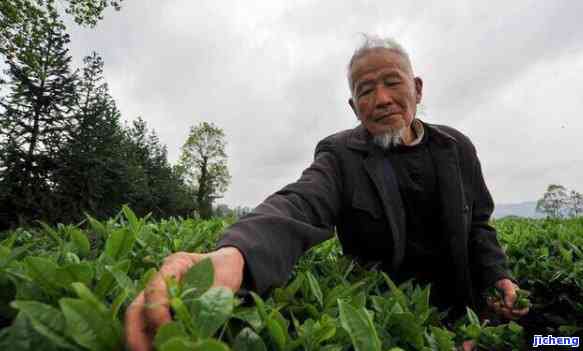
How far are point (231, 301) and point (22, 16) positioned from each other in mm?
19323

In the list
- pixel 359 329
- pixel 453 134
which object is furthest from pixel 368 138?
pixel 359 329

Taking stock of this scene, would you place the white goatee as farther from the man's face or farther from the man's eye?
the man's eye

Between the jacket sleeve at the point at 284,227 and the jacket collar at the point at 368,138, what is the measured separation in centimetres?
27

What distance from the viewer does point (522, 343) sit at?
1724mm

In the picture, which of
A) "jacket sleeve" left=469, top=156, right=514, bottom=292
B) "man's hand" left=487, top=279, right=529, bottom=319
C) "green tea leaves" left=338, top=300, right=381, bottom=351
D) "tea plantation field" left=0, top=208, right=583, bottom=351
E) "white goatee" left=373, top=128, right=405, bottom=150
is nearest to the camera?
"tea plantation field" left=0, top=208, right=583, bottom=351

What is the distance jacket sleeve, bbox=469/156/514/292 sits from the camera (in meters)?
2.34

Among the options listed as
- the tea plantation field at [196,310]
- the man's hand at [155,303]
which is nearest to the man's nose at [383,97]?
the tea plantation field at [196,310]

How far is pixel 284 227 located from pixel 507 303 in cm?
145

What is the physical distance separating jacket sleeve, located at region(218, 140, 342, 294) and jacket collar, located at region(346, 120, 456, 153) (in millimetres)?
274

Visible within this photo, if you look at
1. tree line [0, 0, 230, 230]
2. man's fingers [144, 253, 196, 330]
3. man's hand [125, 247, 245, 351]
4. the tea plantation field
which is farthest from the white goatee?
tree line [0, 0, 230, 230]

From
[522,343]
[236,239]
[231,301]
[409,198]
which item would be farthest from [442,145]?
[231,301]

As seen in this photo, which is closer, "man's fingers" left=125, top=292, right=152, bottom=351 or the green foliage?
"man's fingers" left=125, top=292, right=152, bottom=351

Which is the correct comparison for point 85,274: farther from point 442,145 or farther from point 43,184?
point 43,184

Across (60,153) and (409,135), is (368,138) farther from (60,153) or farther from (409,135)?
(60,153)
